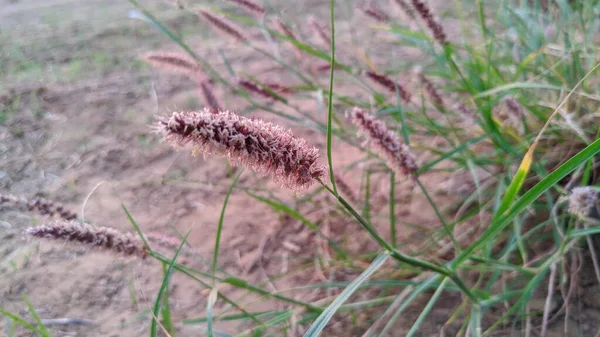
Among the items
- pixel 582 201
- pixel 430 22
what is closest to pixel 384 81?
pixel 430 22

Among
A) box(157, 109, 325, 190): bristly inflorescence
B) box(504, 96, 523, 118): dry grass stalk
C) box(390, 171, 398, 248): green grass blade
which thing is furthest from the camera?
box(504, 96, 523, 118): dry grass stalk

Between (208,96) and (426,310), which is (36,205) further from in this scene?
(426,310)

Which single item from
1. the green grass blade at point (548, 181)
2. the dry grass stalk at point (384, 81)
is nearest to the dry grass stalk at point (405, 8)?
the dry grass stalk at point (384, 81)

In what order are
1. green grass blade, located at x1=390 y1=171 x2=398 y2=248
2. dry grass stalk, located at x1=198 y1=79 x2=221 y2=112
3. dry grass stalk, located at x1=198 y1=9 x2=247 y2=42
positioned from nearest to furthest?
green grass blade, located at x1=390 y1=171 x2=398 y2=248 → dry grass stalk, located at x1=198 y1=79 x2=221 y2=112 → dry grass stalk, located at x1=198 y1=9 x2=247 y2=42

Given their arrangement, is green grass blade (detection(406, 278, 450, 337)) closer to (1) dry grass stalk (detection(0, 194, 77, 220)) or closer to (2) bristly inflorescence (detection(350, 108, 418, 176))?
(2) bristly inflorescence (detection(350, 108, 418, 176))

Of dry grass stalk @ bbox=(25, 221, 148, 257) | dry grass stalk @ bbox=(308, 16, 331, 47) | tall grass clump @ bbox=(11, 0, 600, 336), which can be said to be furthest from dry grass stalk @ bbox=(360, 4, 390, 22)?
dry grass stalk @ bbox=(25, 221, 148, 257)

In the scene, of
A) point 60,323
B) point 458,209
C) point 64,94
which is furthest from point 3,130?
point 458,209
